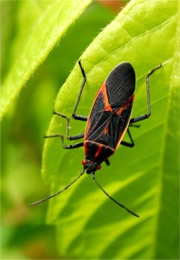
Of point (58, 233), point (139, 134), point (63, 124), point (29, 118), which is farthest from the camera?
point (29, 118)

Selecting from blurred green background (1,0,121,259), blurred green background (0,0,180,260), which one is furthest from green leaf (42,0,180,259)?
blurred green background (1,0,121,259)

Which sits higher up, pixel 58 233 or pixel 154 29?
pixel 154 29

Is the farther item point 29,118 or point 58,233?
point 29,118

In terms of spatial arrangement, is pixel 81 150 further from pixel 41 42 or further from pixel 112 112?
pixel 41 42

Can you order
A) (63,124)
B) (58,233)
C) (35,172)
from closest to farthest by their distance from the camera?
1. (63,124)
2. (58,233)
3. (35,172)

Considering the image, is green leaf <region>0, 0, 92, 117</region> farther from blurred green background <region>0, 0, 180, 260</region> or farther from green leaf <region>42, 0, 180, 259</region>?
green leaf <region>42, 0, 180, 259</region>

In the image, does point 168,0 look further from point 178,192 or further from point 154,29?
point 178,192

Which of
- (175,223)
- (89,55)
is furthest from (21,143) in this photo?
(89,55)
